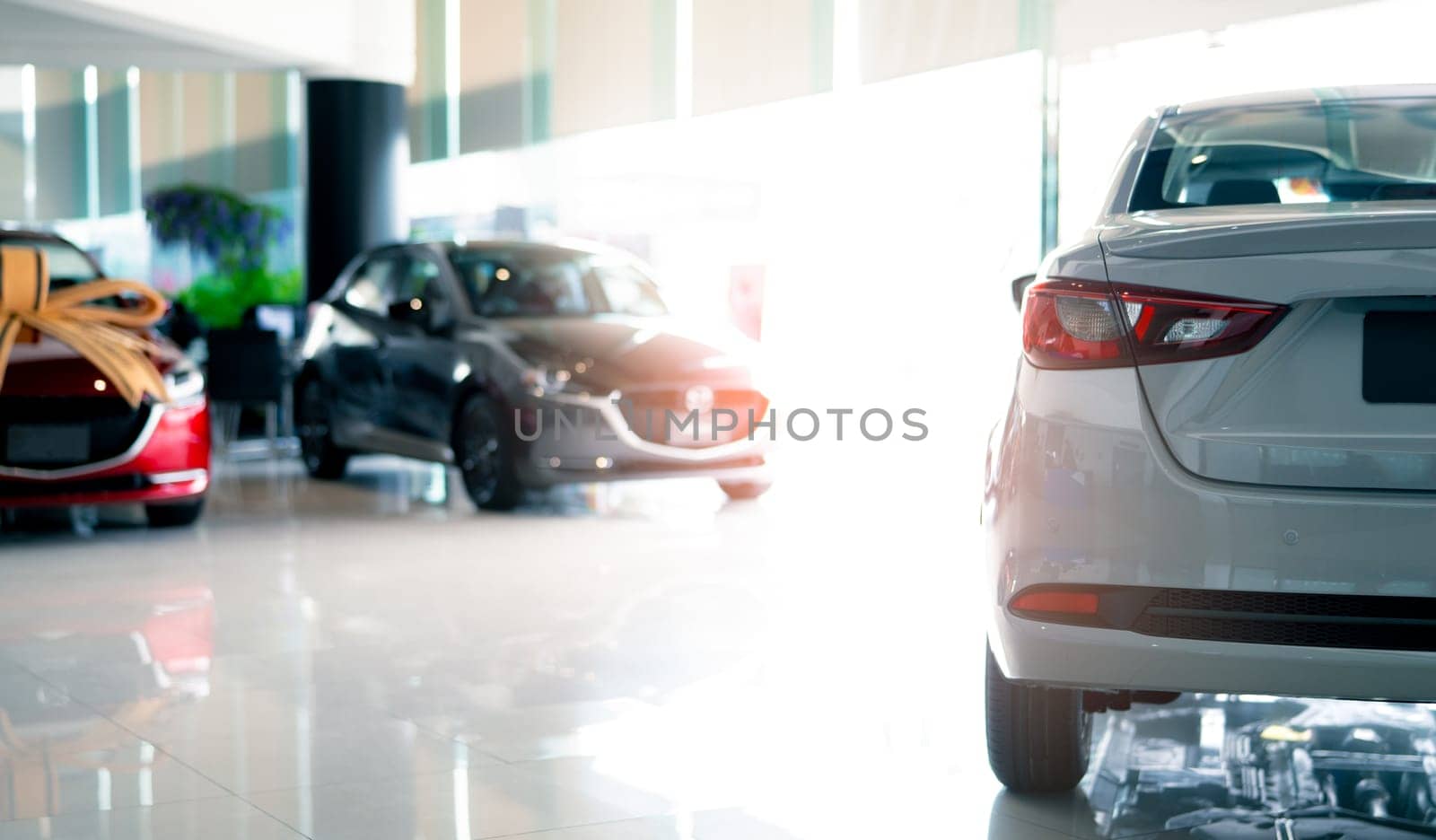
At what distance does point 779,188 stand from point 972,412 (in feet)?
7.29

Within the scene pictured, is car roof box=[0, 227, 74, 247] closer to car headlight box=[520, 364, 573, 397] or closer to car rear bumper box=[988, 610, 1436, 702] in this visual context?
car headlight box=[520, 364, 573, 397]

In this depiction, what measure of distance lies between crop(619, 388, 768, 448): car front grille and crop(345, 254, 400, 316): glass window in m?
2.04

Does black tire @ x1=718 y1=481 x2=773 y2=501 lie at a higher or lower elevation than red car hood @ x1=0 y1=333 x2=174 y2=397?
lower

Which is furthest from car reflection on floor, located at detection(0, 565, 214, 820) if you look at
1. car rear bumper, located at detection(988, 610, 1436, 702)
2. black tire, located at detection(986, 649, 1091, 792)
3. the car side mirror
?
the car side mirror

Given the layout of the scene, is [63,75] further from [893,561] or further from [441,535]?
[893,561]

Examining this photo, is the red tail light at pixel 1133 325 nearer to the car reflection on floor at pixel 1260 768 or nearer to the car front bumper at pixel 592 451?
the car reflection on floor at pixel 1260 768

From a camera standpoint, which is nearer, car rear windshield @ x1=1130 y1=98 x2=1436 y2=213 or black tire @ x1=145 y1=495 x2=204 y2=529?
car rear windshield @ x1=1130 y1=98 x2=1436 y2=213

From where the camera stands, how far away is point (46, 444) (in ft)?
20.3

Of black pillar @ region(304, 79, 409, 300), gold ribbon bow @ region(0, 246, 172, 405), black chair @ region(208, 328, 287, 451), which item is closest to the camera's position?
gold ribbon bow @ region(0, 246, 172, 405)

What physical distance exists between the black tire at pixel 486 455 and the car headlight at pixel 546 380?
0.73 ft

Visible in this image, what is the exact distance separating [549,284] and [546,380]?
1.15 metres

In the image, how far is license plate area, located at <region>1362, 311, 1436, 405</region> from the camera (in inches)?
90.0

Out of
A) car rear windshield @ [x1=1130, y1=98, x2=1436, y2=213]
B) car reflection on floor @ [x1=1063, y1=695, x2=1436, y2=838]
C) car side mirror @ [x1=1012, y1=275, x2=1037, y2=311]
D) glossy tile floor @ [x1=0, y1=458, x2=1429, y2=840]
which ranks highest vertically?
car rear windshield @ [x1=1130, y1=98, x2=1436, y2=213]

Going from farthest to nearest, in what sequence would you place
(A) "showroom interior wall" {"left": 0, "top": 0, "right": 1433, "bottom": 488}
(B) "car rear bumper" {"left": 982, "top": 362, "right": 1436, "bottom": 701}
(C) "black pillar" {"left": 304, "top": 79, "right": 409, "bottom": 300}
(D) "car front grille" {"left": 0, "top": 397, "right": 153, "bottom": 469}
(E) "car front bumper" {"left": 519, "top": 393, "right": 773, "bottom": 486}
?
(C) "black pillar" {"left": 304, "top": 79, "right": 409, "bottom": 300} → (A) "showroom interior wall" {"left": 0, "top": 0, "right": 1433, "bottom": 488} → (E) "car front bumper" {"left": 519, "top": 393, "right": 773, "bottom": 486} → (D) "car front grille" {"left": 0, "top": 397, "right": 153, "bottom": 469} → (B) "car rear bumper" {"left": 982, "top": 362, "right": 1436, "bottom": 701}
